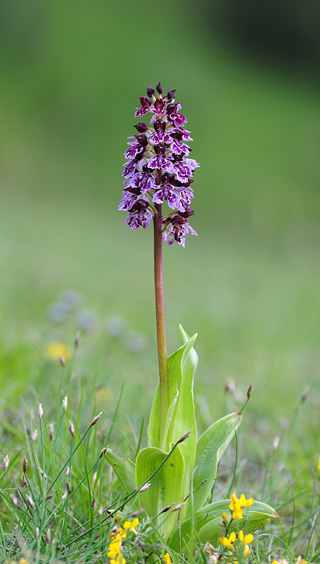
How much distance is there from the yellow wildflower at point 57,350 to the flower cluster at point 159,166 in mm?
1601

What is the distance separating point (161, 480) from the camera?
1684 millimetres

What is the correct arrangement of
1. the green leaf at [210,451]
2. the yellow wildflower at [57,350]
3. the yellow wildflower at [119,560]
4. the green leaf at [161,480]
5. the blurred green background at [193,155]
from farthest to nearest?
the blurred green background at [193,155], the yellow wildflower at [57,350], the green leaf at [210,451], the green leaf at [161,480], the yellow wildflower at [119,560]

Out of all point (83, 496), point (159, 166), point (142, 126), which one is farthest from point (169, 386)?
point (142, 126)

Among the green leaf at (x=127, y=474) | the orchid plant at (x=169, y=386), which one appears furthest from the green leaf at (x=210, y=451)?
the green leaf at (x=127, y=474)

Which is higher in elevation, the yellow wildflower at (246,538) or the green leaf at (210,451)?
the green leaf at (210,451)

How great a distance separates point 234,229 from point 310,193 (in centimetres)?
267

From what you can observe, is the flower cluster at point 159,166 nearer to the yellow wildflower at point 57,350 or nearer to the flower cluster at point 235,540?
the flower cluster at point 235,540

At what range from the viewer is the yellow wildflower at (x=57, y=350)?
311 cm

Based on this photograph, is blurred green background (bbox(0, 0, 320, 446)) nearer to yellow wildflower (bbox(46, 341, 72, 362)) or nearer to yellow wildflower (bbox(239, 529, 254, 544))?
yellow wildflower (bbox(46, 341, 72, 362))

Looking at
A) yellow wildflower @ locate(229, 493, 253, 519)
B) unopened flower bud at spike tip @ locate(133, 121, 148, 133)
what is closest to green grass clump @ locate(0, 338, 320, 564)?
yellow wildflower @ locate(229, 493, 253, 519)

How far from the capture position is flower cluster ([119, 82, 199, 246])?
5.34 ft

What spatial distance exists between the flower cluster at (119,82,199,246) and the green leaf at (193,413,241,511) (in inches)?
24.7

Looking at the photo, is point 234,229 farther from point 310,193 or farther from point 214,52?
point 214,52

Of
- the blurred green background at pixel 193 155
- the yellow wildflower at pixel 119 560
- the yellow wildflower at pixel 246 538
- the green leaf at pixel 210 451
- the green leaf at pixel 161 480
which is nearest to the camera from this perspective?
the yellow wildflower at pixel 119 560
